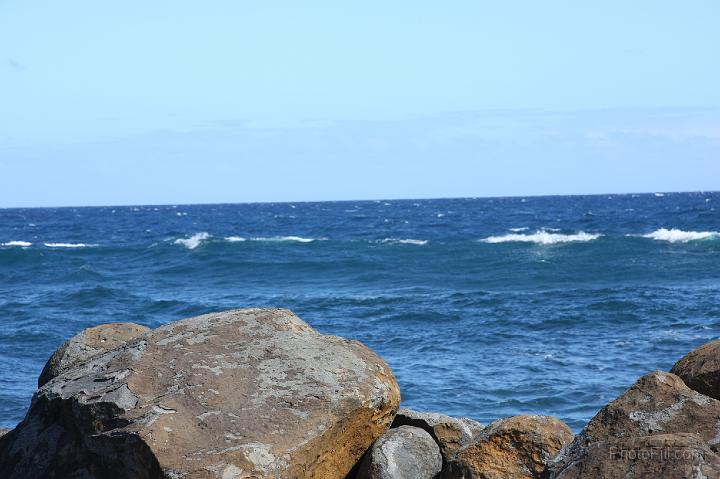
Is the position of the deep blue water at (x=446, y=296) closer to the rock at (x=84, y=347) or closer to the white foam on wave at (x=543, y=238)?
the white foam on wave at (x=543, y=238)

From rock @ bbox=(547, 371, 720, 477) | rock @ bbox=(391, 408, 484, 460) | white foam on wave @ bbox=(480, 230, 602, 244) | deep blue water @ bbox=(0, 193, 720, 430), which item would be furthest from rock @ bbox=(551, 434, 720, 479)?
white foam on wave @ bbox=(480, 230, 602, 244)

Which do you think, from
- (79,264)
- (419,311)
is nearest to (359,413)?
(419,311)

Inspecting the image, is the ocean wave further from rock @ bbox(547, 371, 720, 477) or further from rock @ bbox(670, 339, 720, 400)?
rock @ bbox(547, 371, 720, 477)

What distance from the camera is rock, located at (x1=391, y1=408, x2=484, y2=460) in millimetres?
5465

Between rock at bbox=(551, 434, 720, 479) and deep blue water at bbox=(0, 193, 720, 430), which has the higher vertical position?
rock at bbox=(551, 434, 720, 479)

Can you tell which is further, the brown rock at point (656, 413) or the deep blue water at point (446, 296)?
the deep blue water at point (446, 296)

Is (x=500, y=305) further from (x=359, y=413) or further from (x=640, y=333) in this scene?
(x=359, y=413)

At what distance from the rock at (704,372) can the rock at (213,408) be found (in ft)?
5.66

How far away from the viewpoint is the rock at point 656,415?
4.38m

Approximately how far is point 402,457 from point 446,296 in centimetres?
1398

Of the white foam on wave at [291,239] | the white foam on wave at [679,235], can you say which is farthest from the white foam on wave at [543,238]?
the white foam on wave at [291,239]

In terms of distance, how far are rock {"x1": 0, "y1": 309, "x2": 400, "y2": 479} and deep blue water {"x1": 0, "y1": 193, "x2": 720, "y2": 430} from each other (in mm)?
4113

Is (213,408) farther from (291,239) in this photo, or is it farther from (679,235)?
(291,239)

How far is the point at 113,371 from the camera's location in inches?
202
